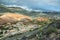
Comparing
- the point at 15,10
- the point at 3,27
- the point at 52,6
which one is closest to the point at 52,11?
the point at 52,6

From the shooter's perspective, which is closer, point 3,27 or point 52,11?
point 3,27

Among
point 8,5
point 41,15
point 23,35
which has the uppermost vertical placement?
point 8,5

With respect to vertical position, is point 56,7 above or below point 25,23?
above

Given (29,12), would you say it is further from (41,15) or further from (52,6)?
(52,6)

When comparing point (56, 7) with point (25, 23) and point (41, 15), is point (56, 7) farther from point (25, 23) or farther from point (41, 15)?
point (25, 23)

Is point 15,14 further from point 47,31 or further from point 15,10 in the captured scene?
point 47,31

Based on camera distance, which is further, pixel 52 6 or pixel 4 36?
pixel 52 6

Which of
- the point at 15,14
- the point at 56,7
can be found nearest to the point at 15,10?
Answer: the point at 15,14

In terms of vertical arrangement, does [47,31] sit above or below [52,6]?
below
